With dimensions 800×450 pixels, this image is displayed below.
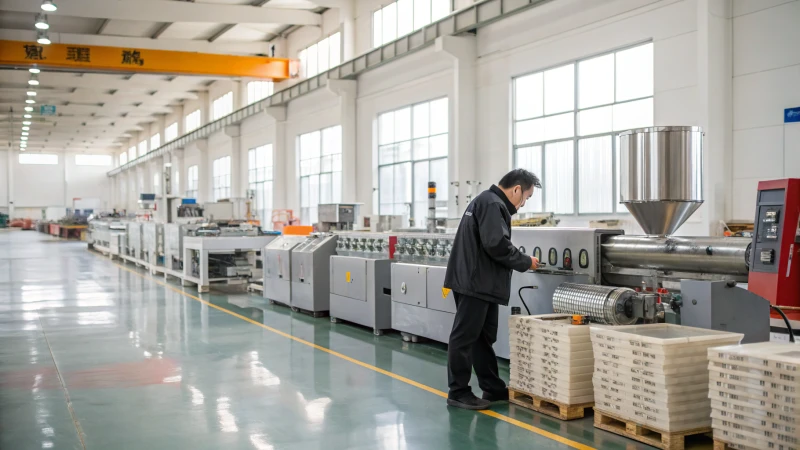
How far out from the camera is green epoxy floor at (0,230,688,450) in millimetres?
4281

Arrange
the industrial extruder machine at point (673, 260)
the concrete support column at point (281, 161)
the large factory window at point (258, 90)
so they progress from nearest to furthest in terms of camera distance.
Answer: the industrial extruder machine at point (673, 260)
the concrete support column at point (281, 161)
the large factory window at point (258, 90)

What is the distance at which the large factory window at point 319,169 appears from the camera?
68.8 feet

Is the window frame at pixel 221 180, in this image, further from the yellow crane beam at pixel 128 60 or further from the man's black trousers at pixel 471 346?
the man's black trousers at pixel 471 346

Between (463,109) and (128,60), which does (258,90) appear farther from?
(463,109)

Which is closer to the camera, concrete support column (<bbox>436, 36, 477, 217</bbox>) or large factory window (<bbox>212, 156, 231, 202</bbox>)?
concrete support column (<bbox>436, 36, 477, 217</bbox>)

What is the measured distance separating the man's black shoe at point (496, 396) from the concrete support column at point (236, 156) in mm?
24524

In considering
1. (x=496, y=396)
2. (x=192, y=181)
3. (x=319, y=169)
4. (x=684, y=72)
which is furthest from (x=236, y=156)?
(x=496, y=396)

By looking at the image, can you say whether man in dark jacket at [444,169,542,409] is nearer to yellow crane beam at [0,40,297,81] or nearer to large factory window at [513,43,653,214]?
large factory window at [513,43,653,214]

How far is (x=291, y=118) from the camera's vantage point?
76.9ft

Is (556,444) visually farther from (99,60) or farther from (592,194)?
(99,60)

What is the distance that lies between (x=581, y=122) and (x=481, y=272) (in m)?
8.64

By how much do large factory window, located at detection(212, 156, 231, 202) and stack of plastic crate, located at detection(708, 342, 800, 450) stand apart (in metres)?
28.4

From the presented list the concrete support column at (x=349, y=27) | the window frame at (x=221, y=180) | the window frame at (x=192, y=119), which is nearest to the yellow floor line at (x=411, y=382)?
the concrete support column at (x=349, y=27)

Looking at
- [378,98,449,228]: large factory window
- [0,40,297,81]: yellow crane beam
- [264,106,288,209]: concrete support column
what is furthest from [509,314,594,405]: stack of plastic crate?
[264,106,288,209]: concrete support column
